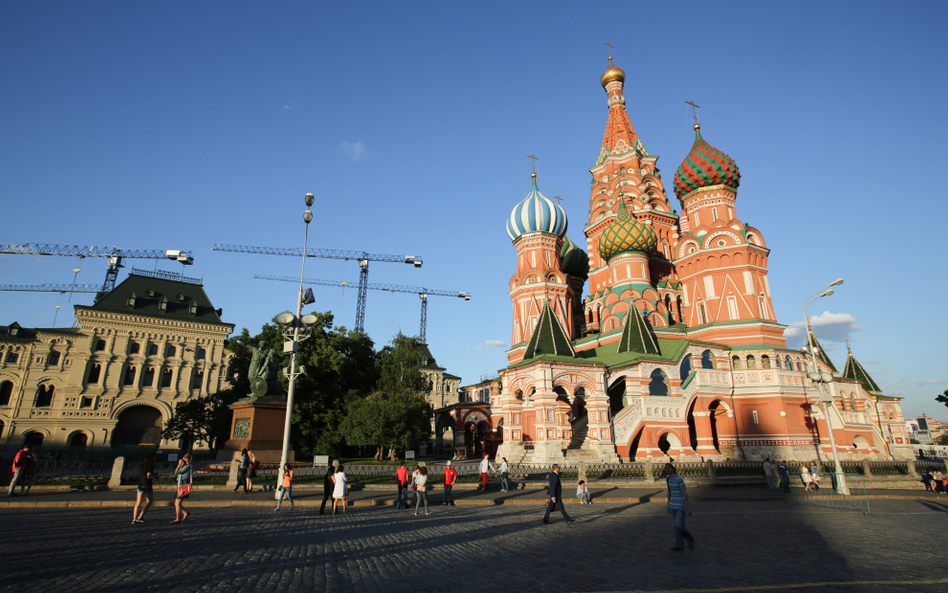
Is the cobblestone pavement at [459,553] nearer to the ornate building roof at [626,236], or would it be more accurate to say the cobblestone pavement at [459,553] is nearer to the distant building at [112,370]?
the ornate building roof at [626,236]

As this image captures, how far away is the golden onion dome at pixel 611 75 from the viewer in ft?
163

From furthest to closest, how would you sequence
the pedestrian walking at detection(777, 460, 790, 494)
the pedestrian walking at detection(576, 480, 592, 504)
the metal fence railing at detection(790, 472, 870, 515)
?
the pedestrian walking at detection(777, 460, 790, 494) < the pedestrian walking at detection(576, 480, 592, 504) < the metal fence railing at detection(790, 472, 870, 515)

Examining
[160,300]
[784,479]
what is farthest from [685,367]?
[160,300]

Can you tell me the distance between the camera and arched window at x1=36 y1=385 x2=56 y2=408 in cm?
4450

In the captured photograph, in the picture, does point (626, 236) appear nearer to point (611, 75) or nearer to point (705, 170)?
point (705, 170)

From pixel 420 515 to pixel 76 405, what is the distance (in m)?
45.9

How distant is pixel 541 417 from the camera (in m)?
27.3

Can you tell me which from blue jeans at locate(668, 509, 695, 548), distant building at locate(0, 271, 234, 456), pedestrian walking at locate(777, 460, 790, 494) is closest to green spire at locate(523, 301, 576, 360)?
pedestrian walking at locate(777, 460, 790, 494)

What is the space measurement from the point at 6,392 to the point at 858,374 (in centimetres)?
7165

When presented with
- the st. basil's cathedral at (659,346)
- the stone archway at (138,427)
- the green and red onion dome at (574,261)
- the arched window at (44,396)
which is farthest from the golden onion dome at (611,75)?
the arched window at (44,396)

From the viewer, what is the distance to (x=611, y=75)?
49906 mm

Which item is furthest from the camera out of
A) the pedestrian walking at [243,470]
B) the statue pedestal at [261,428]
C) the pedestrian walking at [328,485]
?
the statue pedestal at [261,428]

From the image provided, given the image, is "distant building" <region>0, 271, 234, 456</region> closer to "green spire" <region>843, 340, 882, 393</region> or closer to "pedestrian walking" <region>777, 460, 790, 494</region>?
"pedestrian walking" <region>777, 460, 790, 494</region>

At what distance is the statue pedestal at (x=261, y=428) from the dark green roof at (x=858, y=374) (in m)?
43.0
